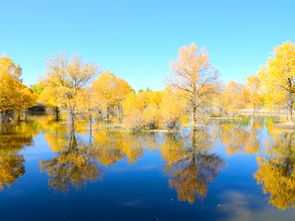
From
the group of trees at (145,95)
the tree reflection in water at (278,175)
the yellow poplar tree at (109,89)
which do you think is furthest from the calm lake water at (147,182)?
the yellow poplar tree at (109,89)

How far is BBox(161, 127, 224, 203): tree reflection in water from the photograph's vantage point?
1058cm

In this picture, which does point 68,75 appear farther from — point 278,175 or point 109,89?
point 278,175

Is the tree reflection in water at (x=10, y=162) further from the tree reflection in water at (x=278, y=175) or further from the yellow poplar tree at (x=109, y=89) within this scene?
the yellow poplar tree at (x=109, y=89)

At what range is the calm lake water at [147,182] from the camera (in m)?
8.55

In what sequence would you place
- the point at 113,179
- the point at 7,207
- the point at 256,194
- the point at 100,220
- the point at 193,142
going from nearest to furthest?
the point at 100,220, the point at 7,207, the point at 256,194, the point at 113,179, the point at 193,142

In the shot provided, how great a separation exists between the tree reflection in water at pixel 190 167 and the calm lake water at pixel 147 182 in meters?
0.04

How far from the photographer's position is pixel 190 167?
544 inches

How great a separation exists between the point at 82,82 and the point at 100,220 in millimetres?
39017

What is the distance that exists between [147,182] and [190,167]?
328 cm

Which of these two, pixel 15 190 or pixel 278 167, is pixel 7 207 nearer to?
pixel 15 190

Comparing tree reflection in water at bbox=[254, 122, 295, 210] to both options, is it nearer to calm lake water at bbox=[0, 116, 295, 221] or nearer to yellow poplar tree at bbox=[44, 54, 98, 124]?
calm lake water at bbox=[0, 116, 295, 221]

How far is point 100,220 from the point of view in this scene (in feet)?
26.0

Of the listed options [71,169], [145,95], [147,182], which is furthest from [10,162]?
[145,95]

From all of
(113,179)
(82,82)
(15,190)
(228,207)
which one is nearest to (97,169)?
(113,179)
